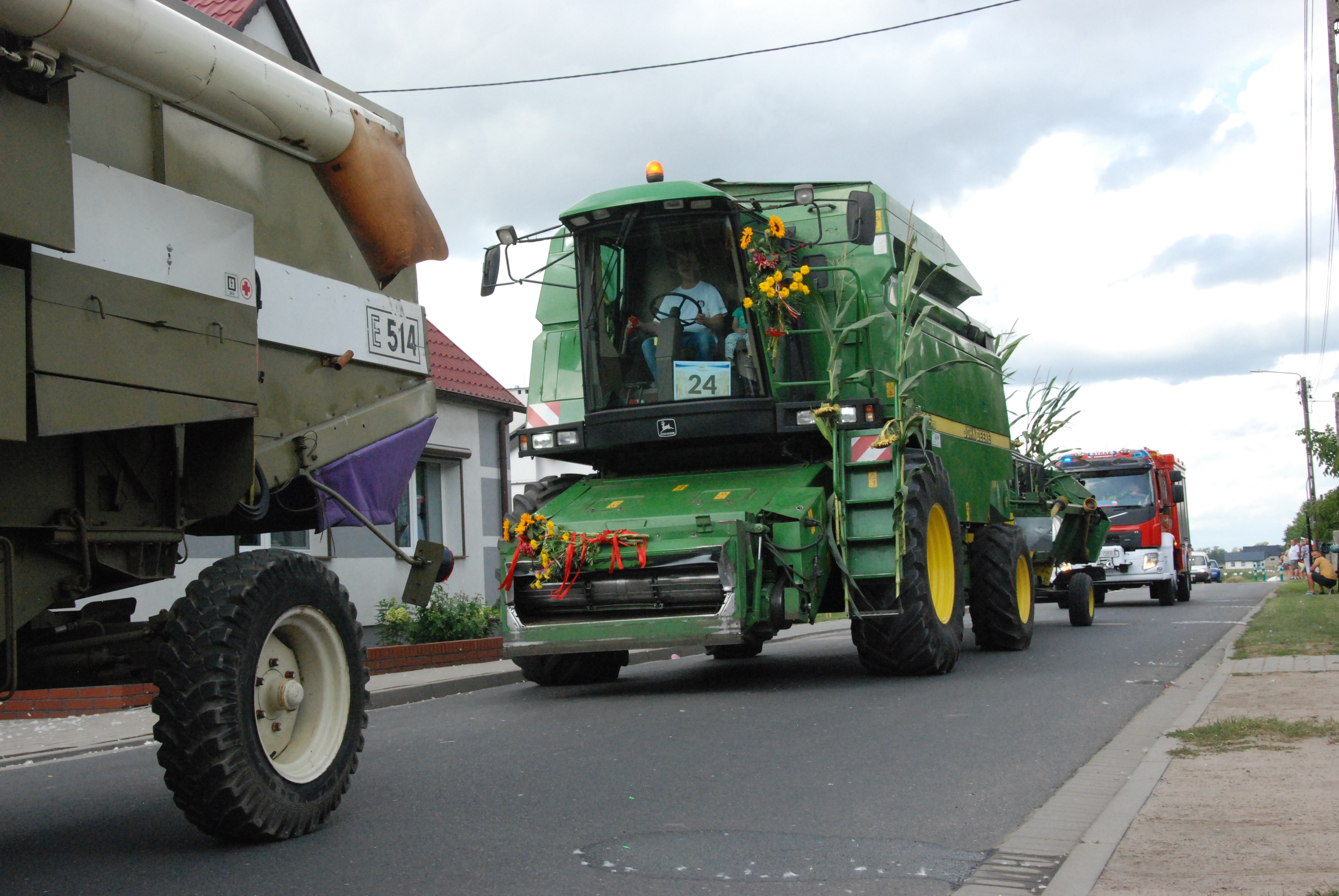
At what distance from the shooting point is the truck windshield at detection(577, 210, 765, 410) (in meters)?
10.5

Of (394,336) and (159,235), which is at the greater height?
(159,235)

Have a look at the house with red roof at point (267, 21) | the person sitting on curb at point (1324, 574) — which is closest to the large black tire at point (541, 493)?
the house with red roof at point (267, 21)

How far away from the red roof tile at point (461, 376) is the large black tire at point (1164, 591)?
14.0 m

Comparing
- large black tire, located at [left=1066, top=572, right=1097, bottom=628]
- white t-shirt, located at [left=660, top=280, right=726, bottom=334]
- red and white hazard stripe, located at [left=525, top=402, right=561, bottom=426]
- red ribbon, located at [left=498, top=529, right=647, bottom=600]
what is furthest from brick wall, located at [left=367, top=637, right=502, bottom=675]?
large black tire, located at [left=1066, top=572, right=1097, bottom=628]

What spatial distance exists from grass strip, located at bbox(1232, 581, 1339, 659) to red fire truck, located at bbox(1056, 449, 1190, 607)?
2109 millimetres

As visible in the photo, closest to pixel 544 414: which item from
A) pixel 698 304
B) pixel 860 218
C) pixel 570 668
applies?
pixel 698 304

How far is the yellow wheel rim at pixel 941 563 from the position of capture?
11.1 meters

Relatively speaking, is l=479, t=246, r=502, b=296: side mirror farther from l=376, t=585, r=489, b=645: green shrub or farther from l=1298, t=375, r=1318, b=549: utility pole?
l=1298, t=375, r=1318, b=549: utility pole

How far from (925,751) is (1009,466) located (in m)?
8.21

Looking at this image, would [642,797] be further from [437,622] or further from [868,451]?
[437,622]

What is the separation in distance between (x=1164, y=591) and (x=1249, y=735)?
800 inches

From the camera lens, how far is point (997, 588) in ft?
42.1

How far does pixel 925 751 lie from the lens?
7.00m

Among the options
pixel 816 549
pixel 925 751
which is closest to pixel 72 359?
pixel 925 751
